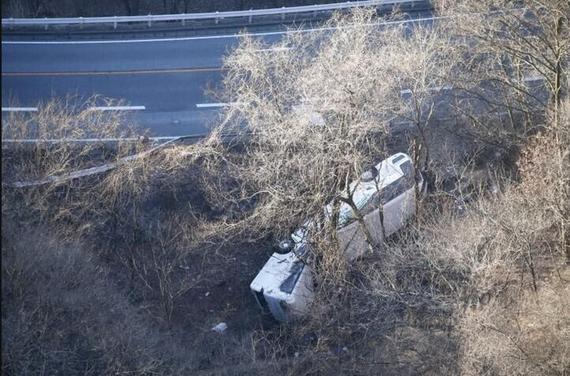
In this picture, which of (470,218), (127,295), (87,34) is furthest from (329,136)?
(87,34)

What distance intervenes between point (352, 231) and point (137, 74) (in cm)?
911

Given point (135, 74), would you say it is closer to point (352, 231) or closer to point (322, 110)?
point (322, 110)

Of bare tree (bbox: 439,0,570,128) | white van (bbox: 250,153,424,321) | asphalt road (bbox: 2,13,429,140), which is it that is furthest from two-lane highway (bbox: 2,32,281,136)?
bare tree (bbox: 439,0,570,128)

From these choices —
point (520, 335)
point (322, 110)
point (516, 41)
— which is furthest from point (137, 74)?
point (520, 335)

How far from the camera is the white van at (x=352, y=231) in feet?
53.0

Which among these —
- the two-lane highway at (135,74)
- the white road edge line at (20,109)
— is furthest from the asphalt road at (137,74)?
the white road edge line at (20,109)

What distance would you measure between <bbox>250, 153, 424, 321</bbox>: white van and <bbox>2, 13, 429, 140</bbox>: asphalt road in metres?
5.27

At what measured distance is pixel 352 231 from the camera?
1700 centimetres

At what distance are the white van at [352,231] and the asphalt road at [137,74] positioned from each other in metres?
5.27

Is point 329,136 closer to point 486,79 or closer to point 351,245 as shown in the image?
point 351,245

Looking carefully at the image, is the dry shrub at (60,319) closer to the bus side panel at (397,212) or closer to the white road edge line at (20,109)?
the white road edge line at (20,109)

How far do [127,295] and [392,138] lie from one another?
26.7 feet

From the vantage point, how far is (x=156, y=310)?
55.2 ft

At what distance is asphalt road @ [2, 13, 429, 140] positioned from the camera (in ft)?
68.2
